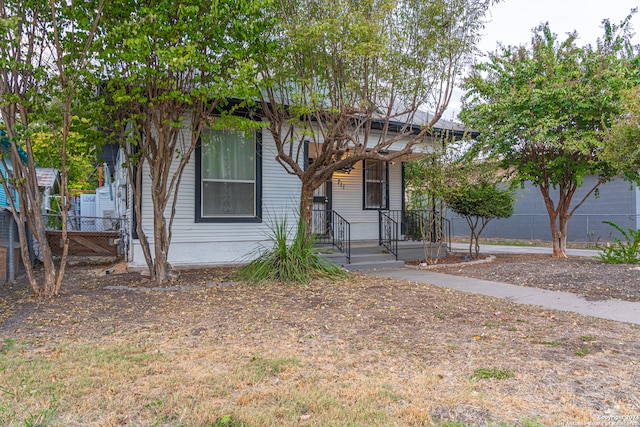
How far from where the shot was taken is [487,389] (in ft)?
10.2

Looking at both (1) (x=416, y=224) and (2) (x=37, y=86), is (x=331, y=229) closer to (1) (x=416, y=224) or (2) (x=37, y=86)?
(1) (x=416, y=224)

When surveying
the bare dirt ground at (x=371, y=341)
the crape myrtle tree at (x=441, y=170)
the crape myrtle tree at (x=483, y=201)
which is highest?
the crape myrtle tree at (x=441, y=170)

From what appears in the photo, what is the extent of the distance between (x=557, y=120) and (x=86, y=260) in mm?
11748

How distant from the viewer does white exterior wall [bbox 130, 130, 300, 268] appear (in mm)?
9141

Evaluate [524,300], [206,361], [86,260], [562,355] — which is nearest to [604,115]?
[524,300]

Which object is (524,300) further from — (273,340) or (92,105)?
(92,105)

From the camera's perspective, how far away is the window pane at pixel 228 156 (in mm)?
9477

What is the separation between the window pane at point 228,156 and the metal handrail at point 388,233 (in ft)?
12.1

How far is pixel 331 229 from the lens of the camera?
428 inches

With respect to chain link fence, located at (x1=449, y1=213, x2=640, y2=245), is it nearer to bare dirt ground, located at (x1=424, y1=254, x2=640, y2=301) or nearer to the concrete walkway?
bare dirt ground, located at (x1=424, y1=254, x2=640, y2=301)

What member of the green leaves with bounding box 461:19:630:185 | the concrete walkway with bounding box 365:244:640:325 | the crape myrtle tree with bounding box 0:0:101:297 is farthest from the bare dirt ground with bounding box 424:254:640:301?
the crape myrtle tree with bounding box 0:0:101:297

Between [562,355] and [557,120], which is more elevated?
→ [557,120]

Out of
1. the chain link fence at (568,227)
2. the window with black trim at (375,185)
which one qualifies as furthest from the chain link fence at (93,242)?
the chain link fence at (568,227)

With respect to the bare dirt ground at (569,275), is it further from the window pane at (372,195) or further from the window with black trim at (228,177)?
the window with black trim at (228,177)
